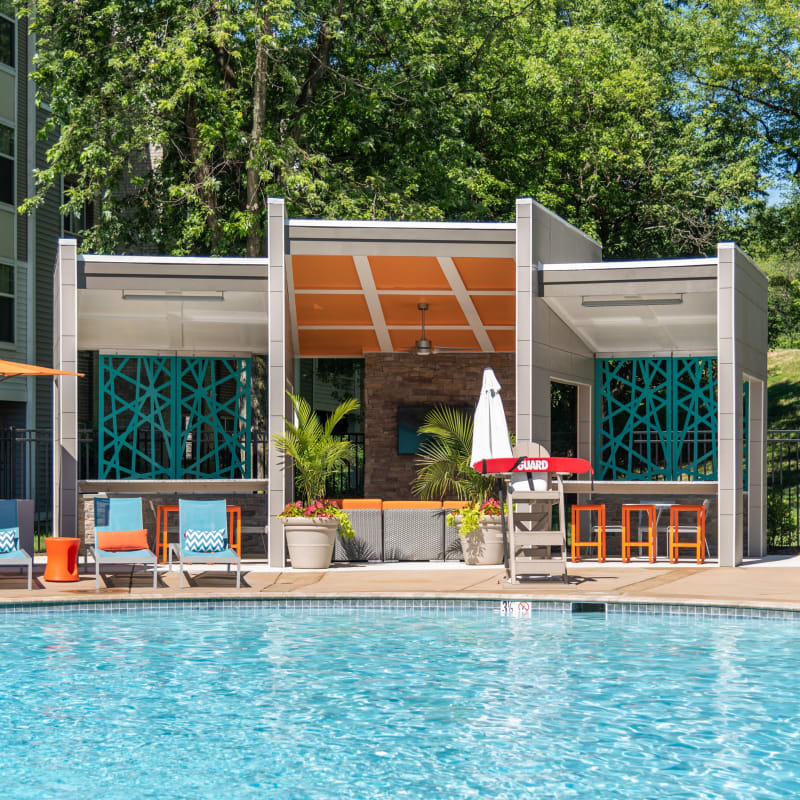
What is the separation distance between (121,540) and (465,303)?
630 centimetres

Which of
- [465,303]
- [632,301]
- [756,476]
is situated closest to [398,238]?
[465,303]

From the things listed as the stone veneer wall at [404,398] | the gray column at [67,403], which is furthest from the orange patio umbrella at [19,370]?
the stone veneer wall at [404,398]

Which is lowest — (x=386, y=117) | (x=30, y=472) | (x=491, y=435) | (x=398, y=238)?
(x=30, y=472)

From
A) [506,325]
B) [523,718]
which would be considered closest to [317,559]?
[506,325]

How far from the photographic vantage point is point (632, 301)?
1484cm

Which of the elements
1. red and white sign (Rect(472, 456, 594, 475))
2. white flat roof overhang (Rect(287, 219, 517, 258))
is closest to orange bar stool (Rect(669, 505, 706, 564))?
red and white sign (Rect(472, 456, 594, 475))

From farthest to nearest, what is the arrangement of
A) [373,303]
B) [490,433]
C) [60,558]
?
[373,303] < [490,433] < [60,558]

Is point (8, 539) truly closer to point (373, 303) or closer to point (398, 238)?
point (398, 238)

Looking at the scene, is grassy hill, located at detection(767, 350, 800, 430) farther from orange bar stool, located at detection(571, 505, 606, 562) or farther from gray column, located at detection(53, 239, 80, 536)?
gray column, located at detection(53, 239, 80, 536)

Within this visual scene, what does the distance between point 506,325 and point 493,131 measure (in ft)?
28.6

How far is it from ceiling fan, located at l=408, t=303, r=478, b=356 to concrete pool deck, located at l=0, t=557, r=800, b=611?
4085 mm

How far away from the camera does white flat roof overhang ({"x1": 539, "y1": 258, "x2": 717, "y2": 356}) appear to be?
46.5 feet

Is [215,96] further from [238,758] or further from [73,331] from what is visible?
[238,758]

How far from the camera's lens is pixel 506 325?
1727 centimetres
